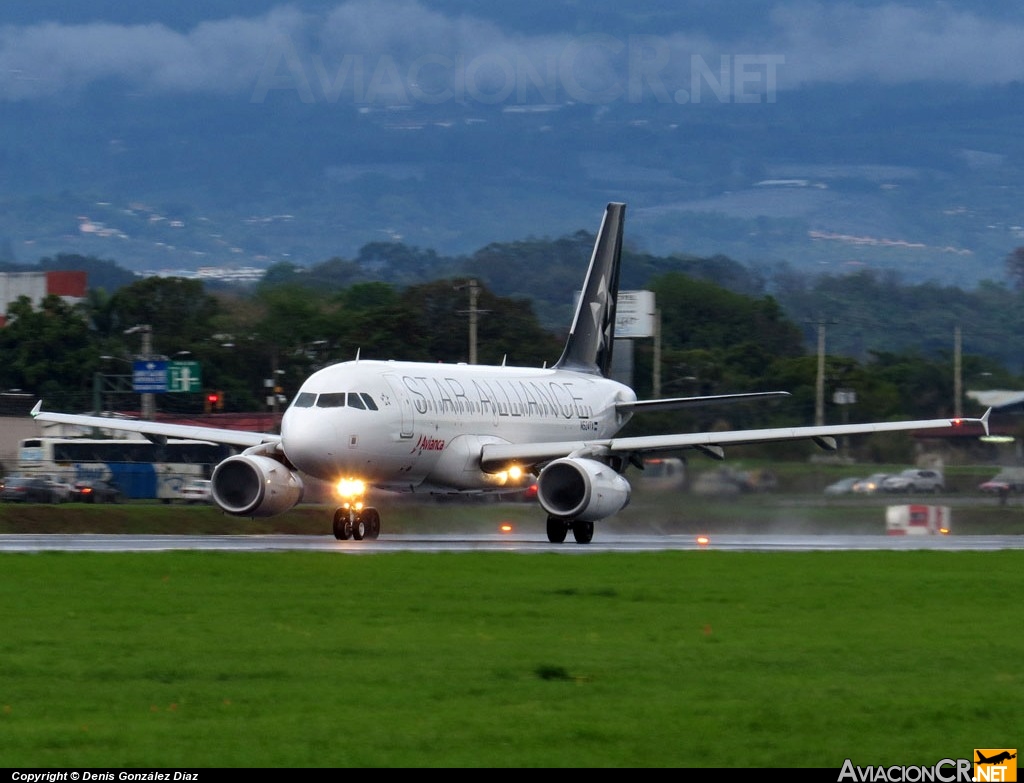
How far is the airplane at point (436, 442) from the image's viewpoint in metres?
35.7

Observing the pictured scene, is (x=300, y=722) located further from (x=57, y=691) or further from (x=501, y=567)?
(x=501, y=567)

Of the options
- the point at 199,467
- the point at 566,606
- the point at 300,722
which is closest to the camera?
the point at 300,722

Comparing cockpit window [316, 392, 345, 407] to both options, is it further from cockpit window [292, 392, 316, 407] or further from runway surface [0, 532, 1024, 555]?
runway surface [0, 532, 1024, 555]

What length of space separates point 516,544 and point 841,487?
13.7m

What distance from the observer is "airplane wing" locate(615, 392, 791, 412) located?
40.2m

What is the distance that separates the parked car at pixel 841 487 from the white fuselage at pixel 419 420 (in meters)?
6.38

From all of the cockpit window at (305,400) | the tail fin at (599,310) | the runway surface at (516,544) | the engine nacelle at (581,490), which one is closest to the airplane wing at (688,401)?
the tail fin at (599,310)

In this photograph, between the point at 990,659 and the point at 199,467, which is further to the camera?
the point at 199,467

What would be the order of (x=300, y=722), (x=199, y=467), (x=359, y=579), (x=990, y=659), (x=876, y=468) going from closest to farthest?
(x=300, y=722)
(x=990, y=659)
(x=359, y=579)
(x=876, y=468)
(x=199, y=467)

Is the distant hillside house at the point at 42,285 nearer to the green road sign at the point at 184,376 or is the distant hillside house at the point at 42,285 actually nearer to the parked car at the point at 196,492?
the green road sign at the point at 184,376

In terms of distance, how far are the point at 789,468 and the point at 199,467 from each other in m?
39.8

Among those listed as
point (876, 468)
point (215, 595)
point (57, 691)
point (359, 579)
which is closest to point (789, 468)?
point (876, 468)

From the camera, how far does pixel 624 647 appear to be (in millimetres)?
15773

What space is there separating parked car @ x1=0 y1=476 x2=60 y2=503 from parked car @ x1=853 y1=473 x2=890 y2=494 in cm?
3078
